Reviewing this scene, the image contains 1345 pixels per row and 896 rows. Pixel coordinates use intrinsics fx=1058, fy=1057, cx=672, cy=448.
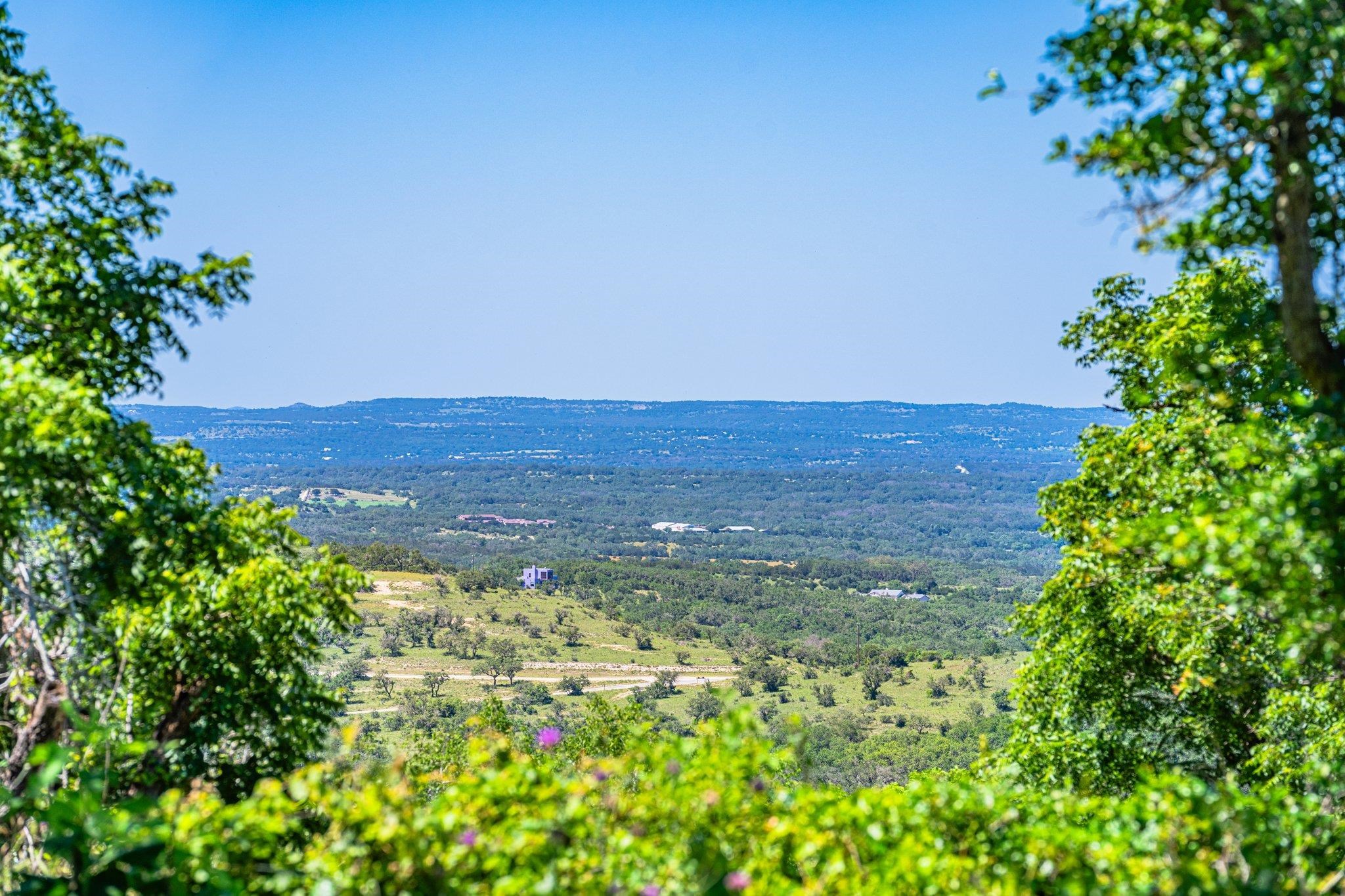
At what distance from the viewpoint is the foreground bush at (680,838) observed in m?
3.73

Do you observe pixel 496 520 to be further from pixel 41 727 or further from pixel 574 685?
pixel 41 727

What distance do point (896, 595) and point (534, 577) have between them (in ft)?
138

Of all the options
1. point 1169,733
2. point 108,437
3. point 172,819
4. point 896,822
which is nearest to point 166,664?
point 108,437

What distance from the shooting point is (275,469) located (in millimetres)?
196875

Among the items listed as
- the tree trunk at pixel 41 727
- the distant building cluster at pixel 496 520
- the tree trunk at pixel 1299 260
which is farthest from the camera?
the distant building cluster at pixel 496 520

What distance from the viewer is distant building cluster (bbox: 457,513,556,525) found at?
7215 inches

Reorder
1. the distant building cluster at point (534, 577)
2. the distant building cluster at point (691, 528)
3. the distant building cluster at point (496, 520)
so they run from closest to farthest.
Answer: the distant building cluster at point (534, 577) → the distant building cluster at point (496, 520) → the distant building cluster at point (691, 528)

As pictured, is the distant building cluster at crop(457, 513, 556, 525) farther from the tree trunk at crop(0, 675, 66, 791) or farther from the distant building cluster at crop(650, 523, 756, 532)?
the tree trunk at crop(0, 675, 66, 791)

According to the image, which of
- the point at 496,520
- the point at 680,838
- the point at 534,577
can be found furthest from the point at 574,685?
the point at 496,520

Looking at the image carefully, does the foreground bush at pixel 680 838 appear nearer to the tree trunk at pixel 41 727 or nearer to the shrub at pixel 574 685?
the tree trunk at pixel 41 727

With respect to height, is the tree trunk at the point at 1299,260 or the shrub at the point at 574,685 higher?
the tree trunk at the point at 1299,260

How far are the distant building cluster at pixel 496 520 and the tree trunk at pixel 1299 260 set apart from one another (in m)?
179

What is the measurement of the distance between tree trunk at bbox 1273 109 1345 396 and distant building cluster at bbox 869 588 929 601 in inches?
4646

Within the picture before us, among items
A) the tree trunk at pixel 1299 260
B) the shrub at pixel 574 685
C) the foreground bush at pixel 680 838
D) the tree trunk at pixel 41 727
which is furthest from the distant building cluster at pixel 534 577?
the tree trunk at pixel 1299 260
